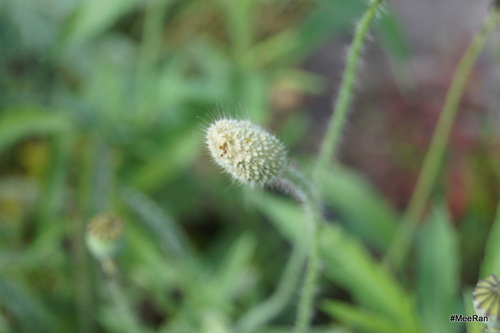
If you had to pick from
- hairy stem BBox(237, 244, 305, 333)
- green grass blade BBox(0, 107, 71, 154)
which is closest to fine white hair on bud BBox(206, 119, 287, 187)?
hairy stem BBox(237, 244, 305, 333)

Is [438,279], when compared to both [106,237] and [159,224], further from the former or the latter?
[106,237]

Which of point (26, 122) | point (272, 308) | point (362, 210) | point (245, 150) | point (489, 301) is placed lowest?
point (489, 301)

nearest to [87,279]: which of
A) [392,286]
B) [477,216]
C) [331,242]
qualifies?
[331,242]

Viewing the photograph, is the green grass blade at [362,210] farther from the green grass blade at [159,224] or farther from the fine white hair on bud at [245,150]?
the fine white hair on bud at [245,150]

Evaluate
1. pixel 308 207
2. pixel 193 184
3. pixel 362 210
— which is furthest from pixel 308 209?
pixel 193 184

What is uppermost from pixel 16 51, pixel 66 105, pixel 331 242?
pixel 16 51

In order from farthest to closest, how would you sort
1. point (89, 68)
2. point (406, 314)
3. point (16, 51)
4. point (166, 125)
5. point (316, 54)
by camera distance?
point (316, 54), point (89, 68), point (16, 51), point (166, 125), point (406, 314)

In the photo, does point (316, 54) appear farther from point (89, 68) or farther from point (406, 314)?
point (406, 314)
